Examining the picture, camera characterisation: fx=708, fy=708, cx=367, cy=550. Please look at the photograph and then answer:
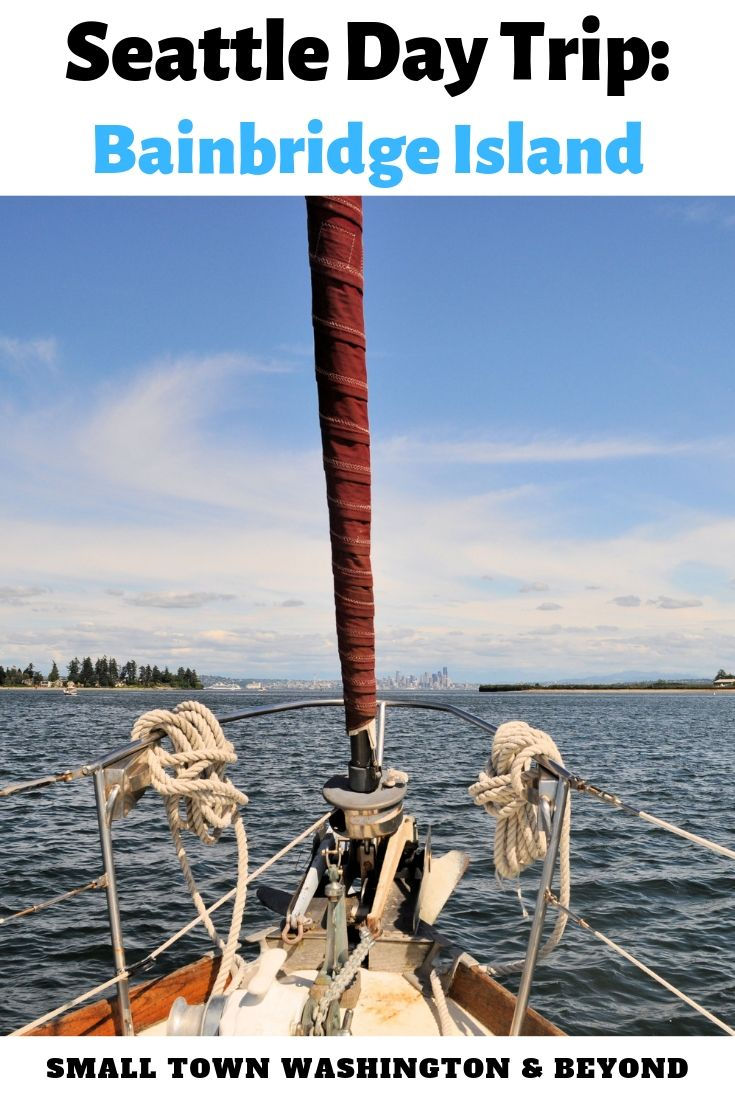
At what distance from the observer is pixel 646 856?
45.2 feet

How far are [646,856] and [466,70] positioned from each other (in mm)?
13824

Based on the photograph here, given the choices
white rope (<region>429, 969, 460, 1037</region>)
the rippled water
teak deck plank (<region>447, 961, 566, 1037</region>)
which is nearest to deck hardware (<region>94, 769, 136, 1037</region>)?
white rope (<region>429, 969, 460, 1037</region>)

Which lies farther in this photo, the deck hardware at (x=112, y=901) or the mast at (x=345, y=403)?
the mast at (x=345, y=403)

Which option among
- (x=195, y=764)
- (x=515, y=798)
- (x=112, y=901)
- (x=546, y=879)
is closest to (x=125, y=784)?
(x=195, y=764)

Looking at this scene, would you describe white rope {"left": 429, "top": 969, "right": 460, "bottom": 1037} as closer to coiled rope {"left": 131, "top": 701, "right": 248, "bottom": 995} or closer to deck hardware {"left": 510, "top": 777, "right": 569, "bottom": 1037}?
deck hardware {"left": 510, "top": 777, "right": 569, "bottom": 1037}

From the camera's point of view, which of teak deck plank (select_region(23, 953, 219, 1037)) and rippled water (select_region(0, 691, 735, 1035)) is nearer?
teak deck plank (select_region(23, 953, 219, 1037))

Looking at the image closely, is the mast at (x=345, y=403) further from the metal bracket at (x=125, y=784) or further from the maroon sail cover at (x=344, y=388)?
the metal bracket at (x=125, y=784)

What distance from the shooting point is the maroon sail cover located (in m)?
3.57

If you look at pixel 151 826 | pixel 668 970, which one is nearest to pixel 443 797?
pixel 151 826

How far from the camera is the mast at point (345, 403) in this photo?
3572 mm

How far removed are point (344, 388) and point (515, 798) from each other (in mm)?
2235

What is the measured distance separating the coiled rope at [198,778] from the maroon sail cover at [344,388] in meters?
0.96

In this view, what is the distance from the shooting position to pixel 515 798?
138 inches

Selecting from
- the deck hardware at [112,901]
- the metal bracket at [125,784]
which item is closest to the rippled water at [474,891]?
the deck hardware at [112,901]
